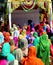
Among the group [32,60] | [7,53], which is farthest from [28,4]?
[32,60]

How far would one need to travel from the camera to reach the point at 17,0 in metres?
16.6

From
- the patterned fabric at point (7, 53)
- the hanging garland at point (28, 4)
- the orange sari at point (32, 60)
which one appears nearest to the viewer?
the orange sari at point (32, 60)

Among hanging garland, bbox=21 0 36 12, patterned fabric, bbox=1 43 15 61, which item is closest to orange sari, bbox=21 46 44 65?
patterned fabric, bbox=1 43 15 61

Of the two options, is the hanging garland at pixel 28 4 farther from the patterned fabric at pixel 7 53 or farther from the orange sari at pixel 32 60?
the orange sari at pixel 32 60

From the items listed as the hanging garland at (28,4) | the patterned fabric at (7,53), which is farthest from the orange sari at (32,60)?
the hanging garland at (28,4)

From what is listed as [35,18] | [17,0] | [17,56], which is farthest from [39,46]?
[35,18]

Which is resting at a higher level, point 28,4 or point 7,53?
point 28,4

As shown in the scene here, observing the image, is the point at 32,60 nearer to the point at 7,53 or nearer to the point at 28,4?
the point at 7,53

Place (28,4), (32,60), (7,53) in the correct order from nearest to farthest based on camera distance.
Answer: (32,60), (7,53), (28,4)

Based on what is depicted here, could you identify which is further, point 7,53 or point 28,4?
point 28,4

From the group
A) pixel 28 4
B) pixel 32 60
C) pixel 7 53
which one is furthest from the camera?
pixel 28 4

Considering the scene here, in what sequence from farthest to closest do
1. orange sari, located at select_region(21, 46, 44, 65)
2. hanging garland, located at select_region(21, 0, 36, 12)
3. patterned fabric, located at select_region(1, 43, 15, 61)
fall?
hanging garland, located at select_region(21, 0, 36, 12) → patterned fabric, located at select_region(1, 43, 15, 61) → orange sari, located at select_region(21, 46, 44, 65)

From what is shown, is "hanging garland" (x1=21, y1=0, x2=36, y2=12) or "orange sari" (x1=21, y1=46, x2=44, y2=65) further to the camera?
"hanging garland" (x1=21, y1=0, x2=36, y2=12)

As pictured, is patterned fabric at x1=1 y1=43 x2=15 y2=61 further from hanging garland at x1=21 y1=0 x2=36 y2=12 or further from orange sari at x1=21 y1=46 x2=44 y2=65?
hanging garland at x1=21 y1=0 x2=36 y2=12
